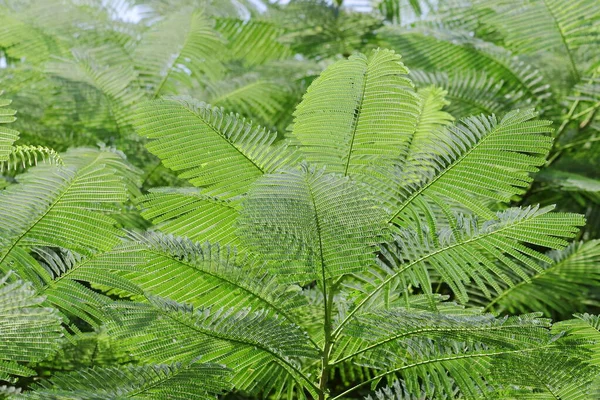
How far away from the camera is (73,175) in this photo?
1.58m

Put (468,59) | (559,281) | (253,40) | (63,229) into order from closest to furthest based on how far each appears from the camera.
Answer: (63,229)
(559,281)
(468,59)
(253,40)

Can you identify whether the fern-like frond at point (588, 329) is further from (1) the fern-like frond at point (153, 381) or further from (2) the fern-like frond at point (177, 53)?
(2) the fern-like frond at point (177, 53)

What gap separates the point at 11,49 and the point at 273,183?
90.0 inches

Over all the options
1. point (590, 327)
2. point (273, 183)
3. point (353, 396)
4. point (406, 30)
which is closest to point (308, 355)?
point (273, 183)

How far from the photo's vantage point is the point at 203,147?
5.55 feet

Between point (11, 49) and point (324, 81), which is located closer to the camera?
point (324, 81)

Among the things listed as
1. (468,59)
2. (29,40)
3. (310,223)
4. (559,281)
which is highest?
(310,223)

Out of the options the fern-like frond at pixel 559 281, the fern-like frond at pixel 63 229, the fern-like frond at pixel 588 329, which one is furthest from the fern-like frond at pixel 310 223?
the fern-like frond at pixel 559 281

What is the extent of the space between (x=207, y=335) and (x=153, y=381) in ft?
0.44

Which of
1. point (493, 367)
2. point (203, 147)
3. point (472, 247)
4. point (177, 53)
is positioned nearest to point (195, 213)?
point (203, 147)

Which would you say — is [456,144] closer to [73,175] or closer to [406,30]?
[73,175]

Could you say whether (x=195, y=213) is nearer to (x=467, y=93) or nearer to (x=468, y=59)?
(x=467, y=93)

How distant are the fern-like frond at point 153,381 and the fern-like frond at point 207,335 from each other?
0.05 meters

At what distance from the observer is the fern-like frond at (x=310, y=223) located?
1437mm
